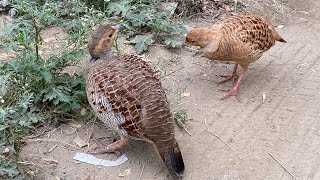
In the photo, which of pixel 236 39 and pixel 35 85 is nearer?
pixel 35 85

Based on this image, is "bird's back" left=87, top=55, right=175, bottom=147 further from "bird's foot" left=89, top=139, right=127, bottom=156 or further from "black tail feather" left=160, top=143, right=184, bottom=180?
"bird's foot" left=89, top=139, right=127, bottom=156

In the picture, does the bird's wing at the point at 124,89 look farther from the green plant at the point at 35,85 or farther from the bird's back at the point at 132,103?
the green plant at the point at 35,85

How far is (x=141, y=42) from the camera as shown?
5730 millimetres

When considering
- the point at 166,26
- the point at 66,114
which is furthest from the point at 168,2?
the point at 66,114

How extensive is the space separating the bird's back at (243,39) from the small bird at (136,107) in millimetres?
1180

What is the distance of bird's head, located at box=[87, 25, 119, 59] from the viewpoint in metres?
4.43

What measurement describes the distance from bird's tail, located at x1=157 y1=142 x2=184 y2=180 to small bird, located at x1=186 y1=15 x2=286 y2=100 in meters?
1.39

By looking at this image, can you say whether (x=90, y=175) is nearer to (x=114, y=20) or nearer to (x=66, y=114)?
(x=66, y=114)

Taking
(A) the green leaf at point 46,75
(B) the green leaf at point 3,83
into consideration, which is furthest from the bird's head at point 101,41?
(B) the green leaf at point 3,83

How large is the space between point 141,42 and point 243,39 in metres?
1.18

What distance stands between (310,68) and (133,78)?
8.30ft

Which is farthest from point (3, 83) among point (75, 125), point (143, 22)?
point (143, 22)

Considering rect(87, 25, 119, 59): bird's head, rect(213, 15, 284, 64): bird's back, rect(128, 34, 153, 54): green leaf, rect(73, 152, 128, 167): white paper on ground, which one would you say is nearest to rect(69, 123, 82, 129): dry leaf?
rect(73, 152, 128, 167): white paper on ground

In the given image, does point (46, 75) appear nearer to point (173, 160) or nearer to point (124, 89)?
point (124, 89)
